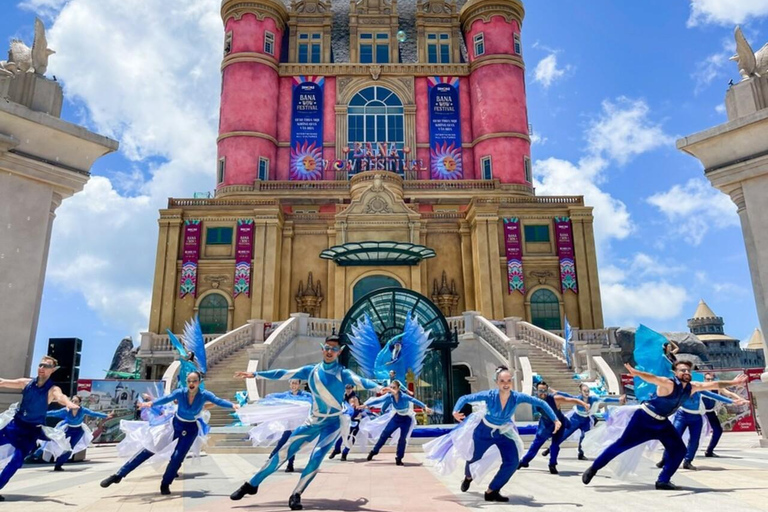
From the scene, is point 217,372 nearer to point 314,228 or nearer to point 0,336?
point 0,336

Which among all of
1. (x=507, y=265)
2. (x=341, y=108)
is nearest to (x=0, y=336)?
(x=507, y=265)

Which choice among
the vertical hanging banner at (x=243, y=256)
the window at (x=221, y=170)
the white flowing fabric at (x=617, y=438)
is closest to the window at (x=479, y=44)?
the window at (x=221, y=170)

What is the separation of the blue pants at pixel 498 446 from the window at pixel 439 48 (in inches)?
1592

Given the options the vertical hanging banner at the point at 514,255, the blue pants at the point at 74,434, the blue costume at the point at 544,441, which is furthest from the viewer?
the vertical hanging banner at the point at 514,255

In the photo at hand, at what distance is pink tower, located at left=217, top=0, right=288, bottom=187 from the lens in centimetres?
4019

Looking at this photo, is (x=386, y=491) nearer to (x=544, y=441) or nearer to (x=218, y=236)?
(x=544, y=441)

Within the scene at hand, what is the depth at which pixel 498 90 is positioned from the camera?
137 ft

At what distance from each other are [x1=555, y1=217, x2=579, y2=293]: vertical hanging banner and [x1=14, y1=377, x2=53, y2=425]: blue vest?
30112mm

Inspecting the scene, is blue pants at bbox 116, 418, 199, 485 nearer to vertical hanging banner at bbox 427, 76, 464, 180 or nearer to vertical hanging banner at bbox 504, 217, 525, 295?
vertical hanging banner at bbox 504, 217, 525, 295

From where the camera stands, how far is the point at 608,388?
19984mm

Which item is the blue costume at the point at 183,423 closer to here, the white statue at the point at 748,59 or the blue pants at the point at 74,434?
the blue pants at the point at 74,434

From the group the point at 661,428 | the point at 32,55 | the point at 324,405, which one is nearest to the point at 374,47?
the point at 32,55

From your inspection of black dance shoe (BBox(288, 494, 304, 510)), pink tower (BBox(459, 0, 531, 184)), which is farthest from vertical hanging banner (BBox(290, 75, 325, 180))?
black dance shoe (BBox(288, 494, 304, 510))

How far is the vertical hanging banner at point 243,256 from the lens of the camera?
110ft
